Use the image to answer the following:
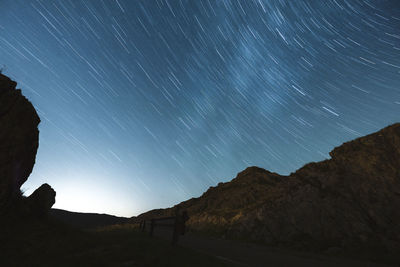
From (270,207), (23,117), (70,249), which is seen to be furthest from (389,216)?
(23,117)

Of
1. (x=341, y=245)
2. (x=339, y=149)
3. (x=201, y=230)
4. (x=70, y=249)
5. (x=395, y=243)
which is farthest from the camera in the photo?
(x=201, y=230)

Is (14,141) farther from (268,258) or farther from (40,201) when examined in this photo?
(268,258)

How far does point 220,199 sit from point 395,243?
126 ft

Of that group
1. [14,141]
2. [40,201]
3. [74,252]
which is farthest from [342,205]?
[14,141]

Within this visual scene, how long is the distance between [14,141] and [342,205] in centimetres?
2452

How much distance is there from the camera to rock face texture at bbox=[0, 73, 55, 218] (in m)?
9.35

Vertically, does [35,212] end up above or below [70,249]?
above

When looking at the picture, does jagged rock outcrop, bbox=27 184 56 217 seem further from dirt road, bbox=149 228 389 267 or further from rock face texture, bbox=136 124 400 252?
rock face texture, bbox=136 124 400 252

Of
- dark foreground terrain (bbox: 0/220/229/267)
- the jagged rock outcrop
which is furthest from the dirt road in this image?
the jagged rock outcrop

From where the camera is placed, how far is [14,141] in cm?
984

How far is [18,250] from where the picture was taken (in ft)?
23.9

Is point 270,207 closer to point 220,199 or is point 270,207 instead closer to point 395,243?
point 395,243

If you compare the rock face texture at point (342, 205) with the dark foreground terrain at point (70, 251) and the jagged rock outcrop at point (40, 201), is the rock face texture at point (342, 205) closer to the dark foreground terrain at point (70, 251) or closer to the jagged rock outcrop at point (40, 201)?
the dark foreground terrain at point (70, 251)

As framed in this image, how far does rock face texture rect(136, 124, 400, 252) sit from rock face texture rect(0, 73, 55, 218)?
19065 millimetres
